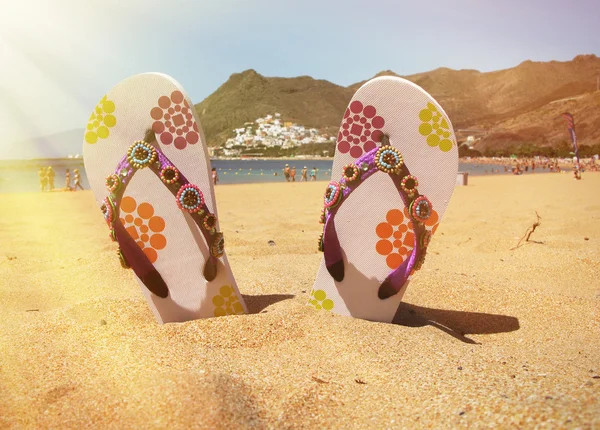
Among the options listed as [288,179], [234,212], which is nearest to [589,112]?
[288,179]

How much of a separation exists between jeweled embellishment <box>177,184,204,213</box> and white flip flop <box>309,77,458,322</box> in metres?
0.99

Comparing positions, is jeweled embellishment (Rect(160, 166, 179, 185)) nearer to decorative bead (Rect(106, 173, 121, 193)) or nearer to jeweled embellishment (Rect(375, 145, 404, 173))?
decorative bead (Rect(106, 173, 121, 193))

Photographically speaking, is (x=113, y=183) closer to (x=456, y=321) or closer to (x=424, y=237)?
(x=424, y=237)

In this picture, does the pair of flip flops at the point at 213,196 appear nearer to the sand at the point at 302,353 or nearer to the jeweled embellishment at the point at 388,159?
the jeweled embellishment at the point at 388,159

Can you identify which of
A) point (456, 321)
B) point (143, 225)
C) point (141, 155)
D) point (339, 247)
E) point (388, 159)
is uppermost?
point (141, 155)

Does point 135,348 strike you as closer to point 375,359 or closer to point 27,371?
point 27,371

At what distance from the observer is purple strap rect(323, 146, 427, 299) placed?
3592 millimetres

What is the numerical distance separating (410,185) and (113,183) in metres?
2.24

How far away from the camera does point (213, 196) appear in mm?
3684

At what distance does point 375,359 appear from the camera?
2.82m

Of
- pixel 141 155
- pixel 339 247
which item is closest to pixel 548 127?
pixel 339 247

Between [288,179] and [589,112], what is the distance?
7387 cm

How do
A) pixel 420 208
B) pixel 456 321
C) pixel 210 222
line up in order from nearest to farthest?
pixel 420 208
pixel 210 222
pixel 456 321

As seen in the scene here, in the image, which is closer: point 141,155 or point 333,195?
point 141,155
